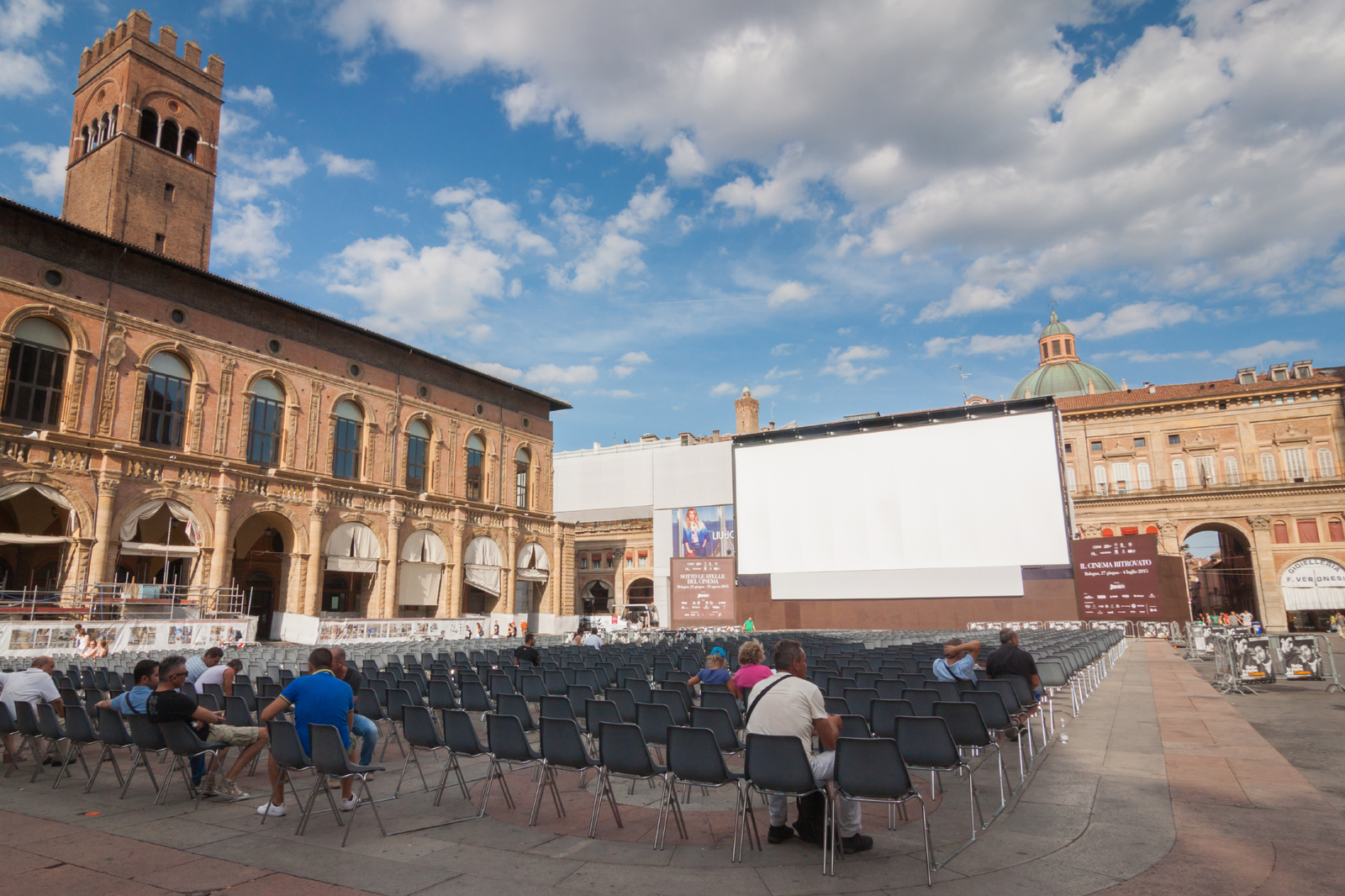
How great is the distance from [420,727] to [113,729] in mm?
2672

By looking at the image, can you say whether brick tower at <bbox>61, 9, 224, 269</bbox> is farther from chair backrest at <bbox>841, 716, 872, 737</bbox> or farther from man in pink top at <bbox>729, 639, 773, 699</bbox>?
chair backrest at <bbox>841, 716, 872, 737</bbox>

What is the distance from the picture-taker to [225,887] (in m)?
4.19

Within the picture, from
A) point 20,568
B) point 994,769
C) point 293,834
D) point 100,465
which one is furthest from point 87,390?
point 994,769

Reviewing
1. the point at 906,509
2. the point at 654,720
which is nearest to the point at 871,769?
the point at 654,720

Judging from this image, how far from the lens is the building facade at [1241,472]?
4338cm

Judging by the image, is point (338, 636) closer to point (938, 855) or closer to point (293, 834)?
point (293, 834)

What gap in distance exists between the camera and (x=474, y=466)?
3741cm

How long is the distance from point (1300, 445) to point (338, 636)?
53.3 metres

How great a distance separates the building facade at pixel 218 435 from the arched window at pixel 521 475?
0.42 ft

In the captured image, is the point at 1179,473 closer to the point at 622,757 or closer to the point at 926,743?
the point at 926,743

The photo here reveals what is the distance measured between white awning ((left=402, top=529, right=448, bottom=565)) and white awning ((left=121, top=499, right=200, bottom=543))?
28.9ft

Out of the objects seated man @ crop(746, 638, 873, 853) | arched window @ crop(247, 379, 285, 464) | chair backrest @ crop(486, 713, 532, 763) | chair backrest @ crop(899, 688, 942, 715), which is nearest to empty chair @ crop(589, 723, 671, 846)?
chair backrest @ crop(486, 713, 532, 763)

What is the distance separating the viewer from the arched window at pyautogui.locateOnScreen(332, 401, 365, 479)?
31.1m

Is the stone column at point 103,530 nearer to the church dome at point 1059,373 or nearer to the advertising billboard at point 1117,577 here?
the advertising billboard at point 1117,577
